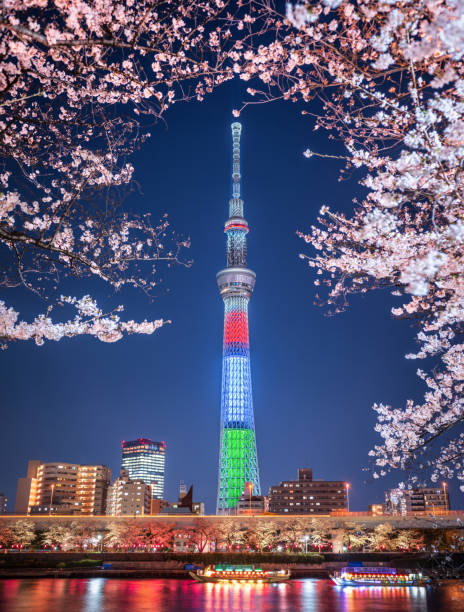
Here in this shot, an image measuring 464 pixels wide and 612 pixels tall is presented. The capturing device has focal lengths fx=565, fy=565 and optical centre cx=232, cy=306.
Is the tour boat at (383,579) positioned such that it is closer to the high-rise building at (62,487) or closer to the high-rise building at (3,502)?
the high-rise building at (62,487)

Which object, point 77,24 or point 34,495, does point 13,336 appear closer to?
point 77,24

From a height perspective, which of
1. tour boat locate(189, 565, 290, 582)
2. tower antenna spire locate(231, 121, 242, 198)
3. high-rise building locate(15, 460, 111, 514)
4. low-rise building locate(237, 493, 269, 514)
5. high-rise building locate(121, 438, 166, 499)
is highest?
tower antenna spire locate(231, 121, 242, 198)

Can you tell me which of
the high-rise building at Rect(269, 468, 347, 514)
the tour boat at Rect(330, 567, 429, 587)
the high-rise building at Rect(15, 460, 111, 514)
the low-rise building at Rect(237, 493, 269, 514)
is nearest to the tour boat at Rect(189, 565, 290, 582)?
the tour boat at Rect(330, 567, 429, 587)

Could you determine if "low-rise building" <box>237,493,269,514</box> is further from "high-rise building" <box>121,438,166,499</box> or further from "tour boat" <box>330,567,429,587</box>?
"high-rise building" <box>121,438,166,499</box>

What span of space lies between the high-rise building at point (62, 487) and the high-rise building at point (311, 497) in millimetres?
38431

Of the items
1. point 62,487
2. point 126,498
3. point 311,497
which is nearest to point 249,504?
point 311,497

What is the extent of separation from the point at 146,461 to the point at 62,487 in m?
68.4

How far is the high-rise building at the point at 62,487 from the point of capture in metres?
117

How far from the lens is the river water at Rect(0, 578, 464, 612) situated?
79.5ft

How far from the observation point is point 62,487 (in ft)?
388

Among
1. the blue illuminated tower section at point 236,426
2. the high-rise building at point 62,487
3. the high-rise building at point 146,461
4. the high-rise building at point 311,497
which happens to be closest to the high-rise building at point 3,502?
the high-rise building at point 146,461

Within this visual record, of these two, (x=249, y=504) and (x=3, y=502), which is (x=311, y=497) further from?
(x=3, y=502)

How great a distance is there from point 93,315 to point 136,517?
61.0 metres

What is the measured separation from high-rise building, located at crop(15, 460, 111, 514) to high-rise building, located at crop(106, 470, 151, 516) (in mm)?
2828
